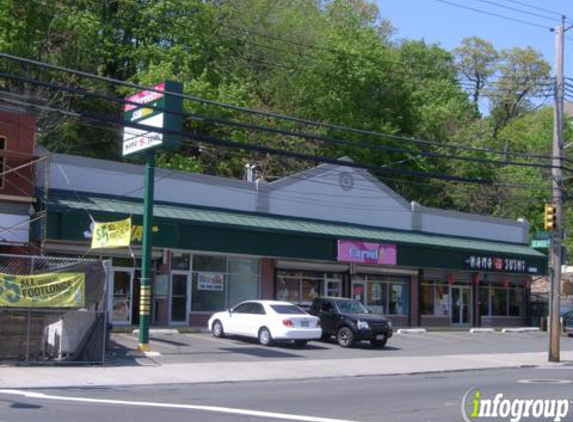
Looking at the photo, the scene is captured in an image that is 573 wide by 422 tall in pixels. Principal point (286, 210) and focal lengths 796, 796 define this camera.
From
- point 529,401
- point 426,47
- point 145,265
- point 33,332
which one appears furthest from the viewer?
point 426,47

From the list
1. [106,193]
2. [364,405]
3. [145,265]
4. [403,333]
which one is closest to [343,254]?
[403,333]

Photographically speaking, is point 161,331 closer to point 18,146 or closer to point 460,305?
point 18,146

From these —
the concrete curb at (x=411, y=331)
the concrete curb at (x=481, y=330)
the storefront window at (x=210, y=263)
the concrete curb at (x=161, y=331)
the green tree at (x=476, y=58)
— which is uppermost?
the green tree at (x=476, y=58)

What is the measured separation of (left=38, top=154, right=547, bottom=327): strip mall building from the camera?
29.0 m

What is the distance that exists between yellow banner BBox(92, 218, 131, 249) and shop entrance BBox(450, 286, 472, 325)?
78.7 ft

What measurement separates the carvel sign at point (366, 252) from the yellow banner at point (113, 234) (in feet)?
46.4

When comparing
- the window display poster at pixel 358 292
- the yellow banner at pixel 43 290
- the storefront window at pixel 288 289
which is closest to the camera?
the yellow banner at pixel 43 290

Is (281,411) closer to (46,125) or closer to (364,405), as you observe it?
(364,405)

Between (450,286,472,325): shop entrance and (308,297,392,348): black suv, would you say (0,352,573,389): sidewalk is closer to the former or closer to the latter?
(308,297,392,348): black suv

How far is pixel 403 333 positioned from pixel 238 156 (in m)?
15.5

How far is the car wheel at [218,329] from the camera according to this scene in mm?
28455

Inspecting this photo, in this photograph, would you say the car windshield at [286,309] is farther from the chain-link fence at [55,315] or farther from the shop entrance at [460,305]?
the shop entrance at [460,305]

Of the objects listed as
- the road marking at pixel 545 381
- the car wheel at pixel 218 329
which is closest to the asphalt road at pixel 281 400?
the road marking at pixel 545 381

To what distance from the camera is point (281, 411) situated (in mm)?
13070
